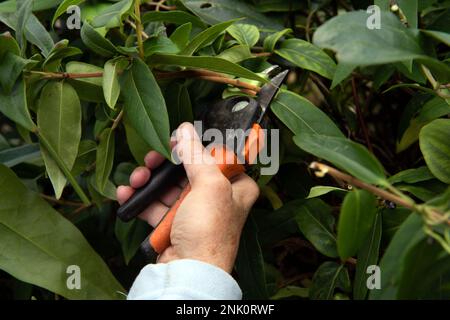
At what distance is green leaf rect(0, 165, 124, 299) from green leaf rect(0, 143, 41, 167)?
0.04 meters

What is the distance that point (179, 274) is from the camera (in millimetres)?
573

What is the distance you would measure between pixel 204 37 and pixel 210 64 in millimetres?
34

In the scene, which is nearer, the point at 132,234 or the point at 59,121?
the point at 59,121

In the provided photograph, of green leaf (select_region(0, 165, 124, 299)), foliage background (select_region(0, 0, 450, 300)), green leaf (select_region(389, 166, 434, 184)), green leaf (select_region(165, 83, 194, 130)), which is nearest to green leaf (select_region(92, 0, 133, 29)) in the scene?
foliage background (select_region(0, 0, 450, 300))

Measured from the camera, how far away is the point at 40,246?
723 mm

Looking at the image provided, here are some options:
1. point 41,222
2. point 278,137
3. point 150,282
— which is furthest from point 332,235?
point 41,222

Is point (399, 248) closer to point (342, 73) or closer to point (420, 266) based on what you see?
point (420, 266)

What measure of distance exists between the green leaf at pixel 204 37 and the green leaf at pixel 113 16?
7 cm

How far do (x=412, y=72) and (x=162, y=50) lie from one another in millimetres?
257

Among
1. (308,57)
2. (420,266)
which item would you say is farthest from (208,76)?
(420,266)

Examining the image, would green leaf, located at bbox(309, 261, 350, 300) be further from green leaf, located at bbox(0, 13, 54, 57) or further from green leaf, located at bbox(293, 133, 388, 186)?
green leaf, located at bbox(0, 13, 54, 57)

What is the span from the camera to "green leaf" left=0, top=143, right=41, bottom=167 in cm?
76

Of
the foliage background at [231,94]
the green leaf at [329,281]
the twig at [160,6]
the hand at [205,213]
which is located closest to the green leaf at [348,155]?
the foliage background at [231,94]

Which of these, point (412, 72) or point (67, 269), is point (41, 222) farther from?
point (412, 72)
